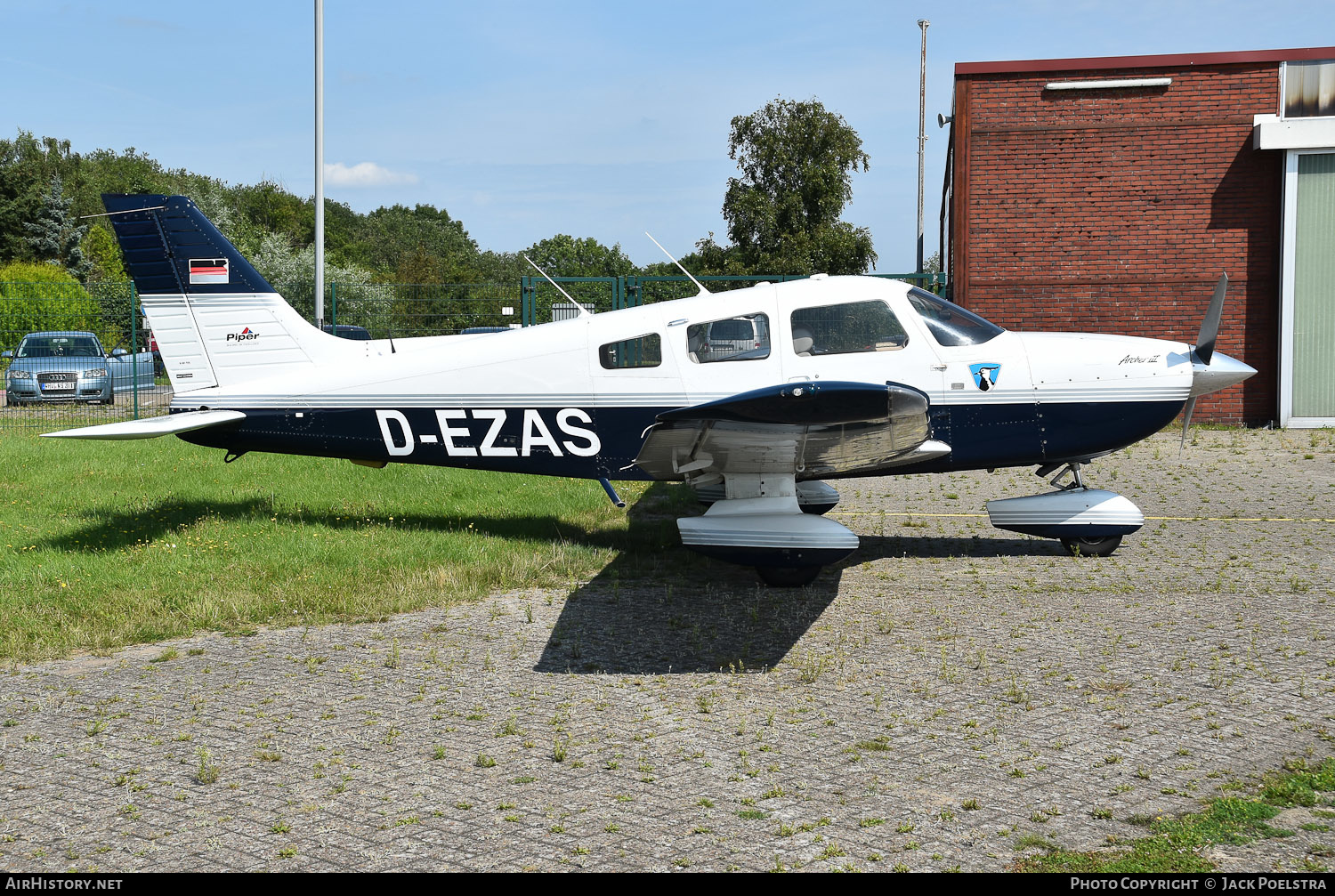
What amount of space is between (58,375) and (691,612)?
1872 cm

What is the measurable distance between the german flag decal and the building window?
1751 centimetres

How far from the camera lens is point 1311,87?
17547 millimetres

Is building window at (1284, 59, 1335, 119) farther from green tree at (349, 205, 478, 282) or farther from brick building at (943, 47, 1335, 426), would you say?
green tree at (349, 205, 478, 282)

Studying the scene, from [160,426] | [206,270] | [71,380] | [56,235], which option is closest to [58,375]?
[71,380]

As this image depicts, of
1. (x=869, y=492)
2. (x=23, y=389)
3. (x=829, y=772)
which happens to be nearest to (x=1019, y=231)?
(x=869, y=492)

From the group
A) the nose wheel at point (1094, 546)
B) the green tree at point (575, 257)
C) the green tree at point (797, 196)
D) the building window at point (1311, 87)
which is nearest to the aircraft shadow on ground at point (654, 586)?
the nose wheel at point (1094, 546)

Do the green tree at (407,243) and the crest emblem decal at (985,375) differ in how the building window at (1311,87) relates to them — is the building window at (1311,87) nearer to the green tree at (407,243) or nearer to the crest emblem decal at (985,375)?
the crest emblem decal at (985,375)

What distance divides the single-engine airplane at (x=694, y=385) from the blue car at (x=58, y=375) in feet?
42.0

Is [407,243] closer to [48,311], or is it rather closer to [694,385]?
[48,311]

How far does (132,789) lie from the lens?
165 inches

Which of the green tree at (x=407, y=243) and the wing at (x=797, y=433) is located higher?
the green tree at (x=407, y=243)

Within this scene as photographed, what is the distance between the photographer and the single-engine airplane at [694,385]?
7.62m

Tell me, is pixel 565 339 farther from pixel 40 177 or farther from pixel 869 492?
pixel 40 177

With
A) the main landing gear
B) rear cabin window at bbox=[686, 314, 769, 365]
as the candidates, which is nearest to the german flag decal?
rear cabin window at bbox=[686, 314, 769, 365]
